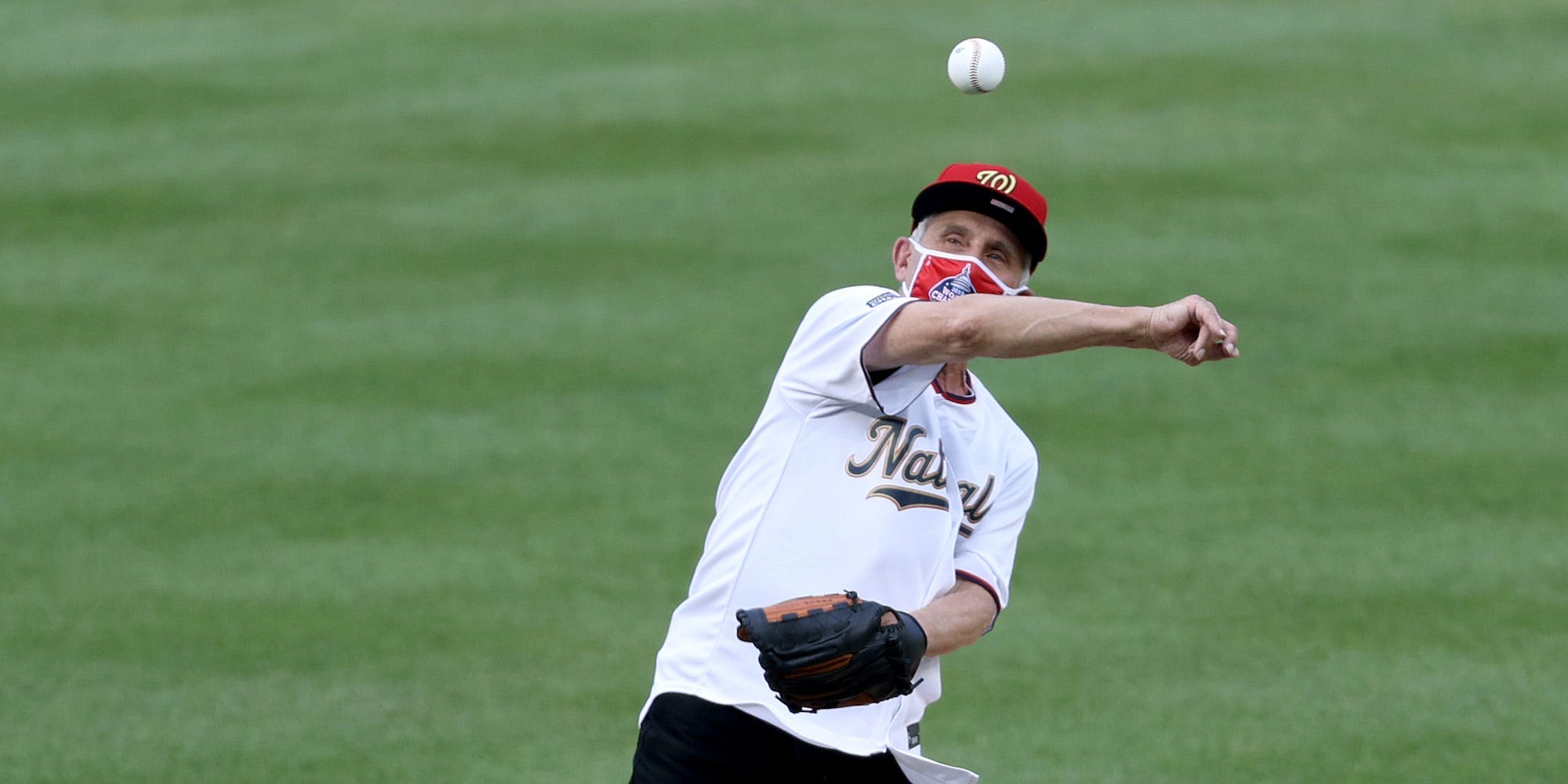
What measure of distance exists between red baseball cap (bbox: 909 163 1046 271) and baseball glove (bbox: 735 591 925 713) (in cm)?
85

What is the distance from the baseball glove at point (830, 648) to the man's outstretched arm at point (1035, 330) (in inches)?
18.7

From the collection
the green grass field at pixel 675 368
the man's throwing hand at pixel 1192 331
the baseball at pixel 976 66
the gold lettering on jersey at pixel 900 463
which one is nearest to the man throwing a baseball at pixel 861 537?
the gold lettering on jersey at pixel 900 463

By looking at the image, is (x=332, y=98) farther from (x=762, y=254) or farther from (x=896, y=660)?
(x=896, y=660)

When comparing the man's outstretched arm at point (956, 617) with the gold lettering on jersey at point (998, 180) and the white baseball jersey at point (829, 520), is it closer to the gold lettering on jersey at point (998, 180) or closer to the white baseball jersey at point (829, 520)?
the white baseball jersey at point (829, 520)

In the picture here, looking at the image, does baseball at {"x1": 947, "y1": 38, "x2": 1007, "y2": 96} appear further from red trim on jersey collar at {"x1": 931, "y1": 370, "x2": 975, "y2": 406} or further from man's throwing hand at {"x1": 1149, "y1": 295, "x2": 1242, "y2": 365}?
man's throwing hand at {"x1": 1149, "y1": 295, "x2": 1242, "y2": 365}

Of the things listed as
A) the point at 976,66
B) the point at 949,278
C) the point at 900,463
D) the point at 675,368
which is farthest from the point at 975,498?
the point at 675,368

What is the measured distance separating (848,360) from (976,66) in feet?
5.40

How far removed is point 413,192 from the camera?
35.0 ft

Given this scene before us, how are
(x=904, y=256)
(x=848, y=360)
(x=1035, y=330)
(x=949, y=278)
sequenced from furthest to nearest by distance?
(x=904, y=256) → (x=949, y=278) → (x=848, y=360) → (x=1035, y=330)

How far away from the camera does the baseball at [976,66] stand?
4980 millimetres

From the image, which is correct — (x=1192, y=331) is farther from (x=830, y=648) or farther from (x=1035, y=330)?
(x=830, y=648)

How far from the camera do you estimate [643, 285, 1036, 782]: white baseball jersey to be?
145 inches

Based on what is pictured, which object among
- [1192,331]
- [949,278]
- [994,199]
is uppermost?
[994,199]

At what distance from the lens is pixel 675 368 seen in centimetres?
896
